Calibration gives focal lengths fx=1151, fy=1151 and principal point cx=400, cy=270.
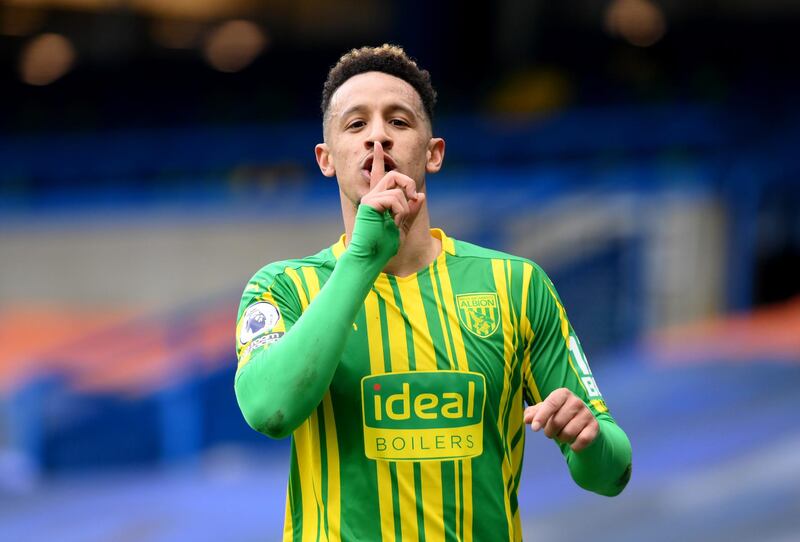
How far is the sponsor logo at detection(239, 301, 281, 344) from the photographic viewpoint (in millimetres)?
2541

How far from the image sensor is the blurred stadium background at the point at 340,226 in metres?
8.65

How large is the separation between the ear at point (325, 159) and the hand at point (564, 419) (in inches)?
32.1

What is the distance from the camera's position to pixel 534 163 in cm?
1627

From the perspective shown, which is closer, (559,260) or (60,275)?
(559,260)

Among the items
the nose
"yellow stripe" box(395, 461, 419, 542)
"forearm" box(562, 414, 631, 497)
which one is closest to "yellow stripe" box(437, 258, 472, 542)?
"yellow stripe" box(395, 461, 419, 542)

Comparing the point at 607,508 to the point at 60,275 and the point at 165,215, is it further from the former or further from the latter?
the point at 60,275

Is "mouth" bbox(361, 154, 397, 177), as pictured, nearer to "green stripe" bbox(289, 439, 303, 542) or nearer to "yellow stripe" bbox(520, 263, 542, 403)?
"yellow stripe" bbox(520, 263, 542, 403)

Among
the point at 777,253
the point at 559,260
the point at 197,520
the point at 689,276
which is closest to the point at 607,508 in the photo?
the point at 197,520

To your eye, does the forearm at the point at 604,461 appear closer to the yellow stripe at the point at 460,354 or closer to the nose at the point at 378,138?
the yellow stripe at the point at 460,354

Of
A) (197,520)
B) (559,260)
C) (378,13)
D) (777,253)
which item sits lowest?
(197,520)

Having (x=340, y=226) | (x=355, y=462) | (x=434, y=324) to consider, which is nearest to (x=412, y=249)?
(x=434, y=324)

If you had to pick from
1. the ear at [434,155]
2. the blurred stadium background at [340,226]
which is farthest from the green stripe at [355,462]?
the blurred stadium background at [340,226]

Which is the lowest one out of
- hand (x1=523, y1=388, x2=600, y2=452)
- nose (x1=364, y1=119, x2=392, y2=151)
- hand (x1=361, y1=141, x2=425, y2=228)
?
hand (x1=523, y1=388, x2=600, y2=452)

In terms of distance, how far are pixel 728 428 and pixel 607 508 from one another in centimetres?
176
